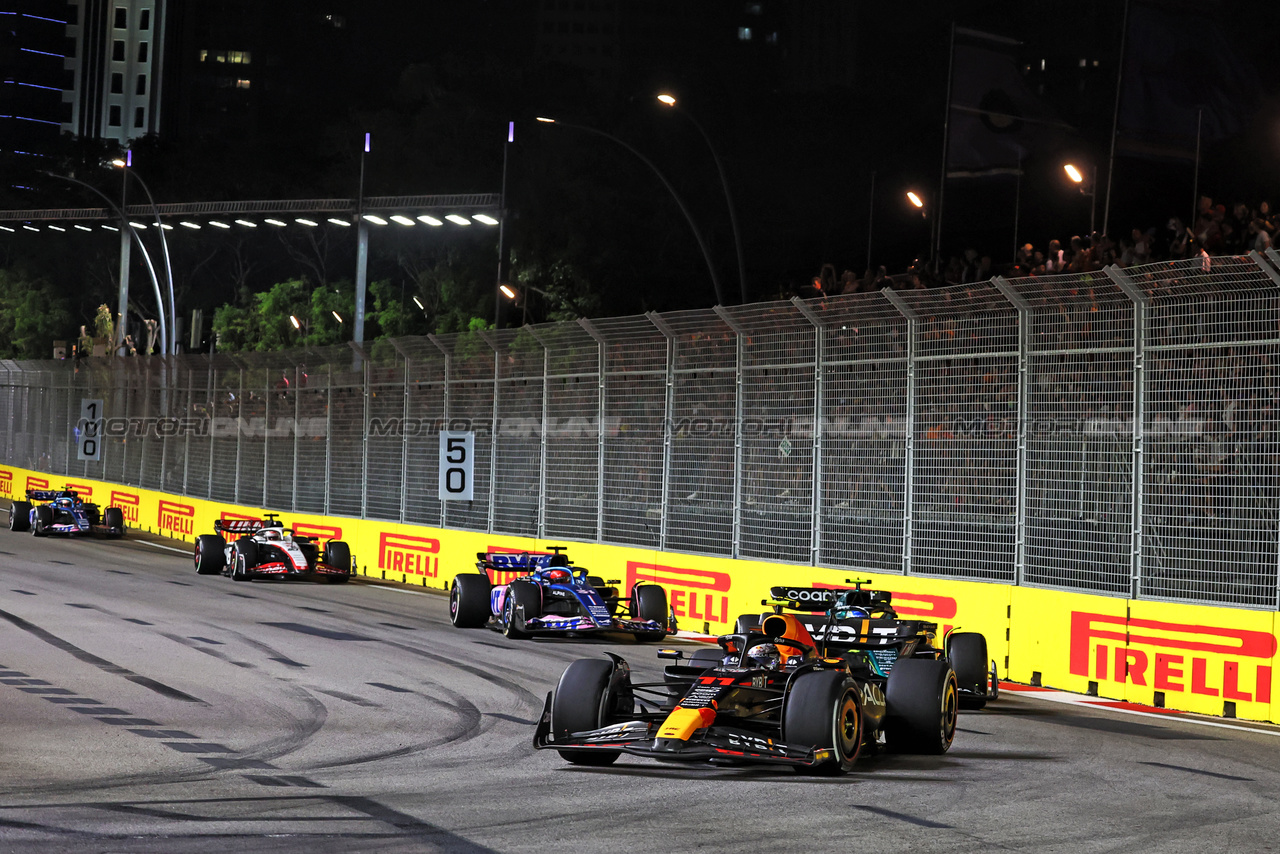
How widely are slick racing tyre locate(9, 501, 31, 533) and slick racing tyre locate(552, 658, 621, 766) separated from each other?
86.2 ft

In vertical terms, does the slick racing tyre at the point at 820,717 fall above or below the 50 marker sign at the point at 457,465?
below

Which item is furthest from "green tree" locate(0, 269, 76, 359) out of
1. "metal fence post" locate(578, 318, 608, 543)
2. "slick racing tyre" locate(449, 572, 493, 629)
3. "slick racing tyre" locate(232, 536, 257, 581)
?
"slick racing tyre" locate(449, 572, 493, 629)

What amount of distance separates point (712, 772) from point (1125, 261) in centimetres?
1212

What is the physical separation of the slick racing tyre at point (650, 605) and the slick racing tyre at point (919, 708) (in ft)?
23.0

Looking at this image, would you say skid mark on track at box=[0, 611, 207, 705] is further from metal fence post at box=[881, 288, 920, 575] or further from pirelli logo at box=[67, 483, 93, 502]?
pirelli logo at box=[67, 483, 93, 502]

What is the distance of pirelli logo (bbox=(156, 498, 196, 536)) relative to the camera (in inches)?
1302

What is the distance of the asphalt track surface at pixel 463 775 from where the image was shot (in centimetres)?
725

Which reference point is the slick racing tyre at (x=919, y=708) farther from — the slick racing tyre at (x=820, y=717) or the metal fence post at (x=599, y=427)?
the metal fence post at (x=599, y=427)

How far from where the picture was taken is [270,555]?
77.2 feet

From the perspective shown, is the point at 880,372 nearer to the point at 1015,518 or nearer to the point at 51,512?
the point at 1015,518

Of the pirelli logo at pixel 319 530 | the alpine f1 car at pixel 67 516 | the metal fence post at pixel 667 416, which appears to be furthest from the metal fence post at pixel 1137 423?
the alpine f1 car at pixel 67 516

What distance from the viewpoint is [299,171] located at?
8988 centimetres

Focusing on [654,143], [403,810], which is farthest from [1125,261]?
[654,143]

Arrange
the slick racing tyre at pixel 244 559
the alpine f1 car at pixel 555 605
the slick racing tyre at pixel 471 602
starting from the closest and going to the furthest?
the alpine f1 car at pixel 555 605 → the slick racing tyre at pixel 471 602 → the slick racing tyre at pixel 244 559
